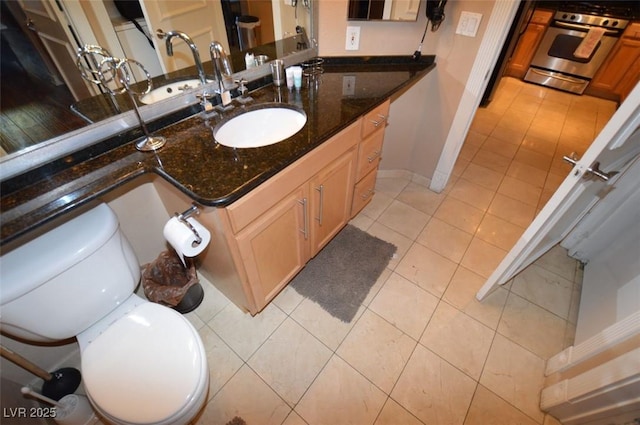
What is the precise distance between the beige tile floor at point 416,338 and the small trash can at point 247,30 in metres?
1.29

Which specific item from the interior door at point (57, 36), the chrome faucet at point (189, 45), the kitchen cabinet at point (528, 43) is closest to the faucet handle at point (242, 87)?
the chrome faucet at point (189, 45)

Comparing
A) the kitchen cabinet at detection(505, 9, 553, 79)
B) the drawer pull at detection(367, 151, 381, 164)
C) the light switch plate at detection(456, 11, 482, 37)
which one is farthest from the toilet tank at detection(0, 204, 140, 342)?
the kitchen cabinet at detection(505, 9, 553, 79)

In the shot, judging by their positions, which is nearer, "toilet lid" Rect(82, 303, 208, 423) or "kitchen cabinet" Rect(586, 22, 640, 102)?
"toilet lid" Rect(82, 303, 208, 423)

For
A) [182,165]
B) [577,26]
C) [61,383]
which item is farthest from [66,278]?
[577,26]

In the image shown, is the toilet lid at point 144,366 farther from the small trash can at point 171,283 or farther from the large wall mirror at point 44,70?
the large wall mirror at point 44,70

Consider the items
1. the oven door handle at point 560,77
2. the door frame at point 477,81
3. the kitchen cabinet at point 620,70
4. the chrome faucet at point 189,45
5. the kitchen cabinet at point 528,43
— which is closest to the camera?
the chrome faucet at point 189,45

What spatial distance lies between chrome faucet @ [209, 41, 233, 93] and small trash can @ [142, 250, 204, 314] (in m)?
0.87

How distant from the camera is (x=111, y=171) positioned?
40.0 inches

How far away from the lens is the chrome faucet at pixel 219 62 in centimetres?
118

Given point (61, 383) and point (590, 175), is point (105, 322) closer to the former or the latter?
point (61, 383)

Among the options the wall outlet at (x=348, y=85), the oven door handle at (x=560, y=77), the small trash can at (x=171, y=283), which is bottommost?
the small trash can at (x=171, y=283)

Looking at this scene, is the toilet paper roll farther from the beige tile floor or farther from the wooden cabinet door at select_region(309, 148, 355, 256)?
the beige tile floor

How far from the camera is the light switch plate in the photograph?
1536 mm

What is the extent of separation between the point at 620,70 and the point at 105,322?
5128mm
